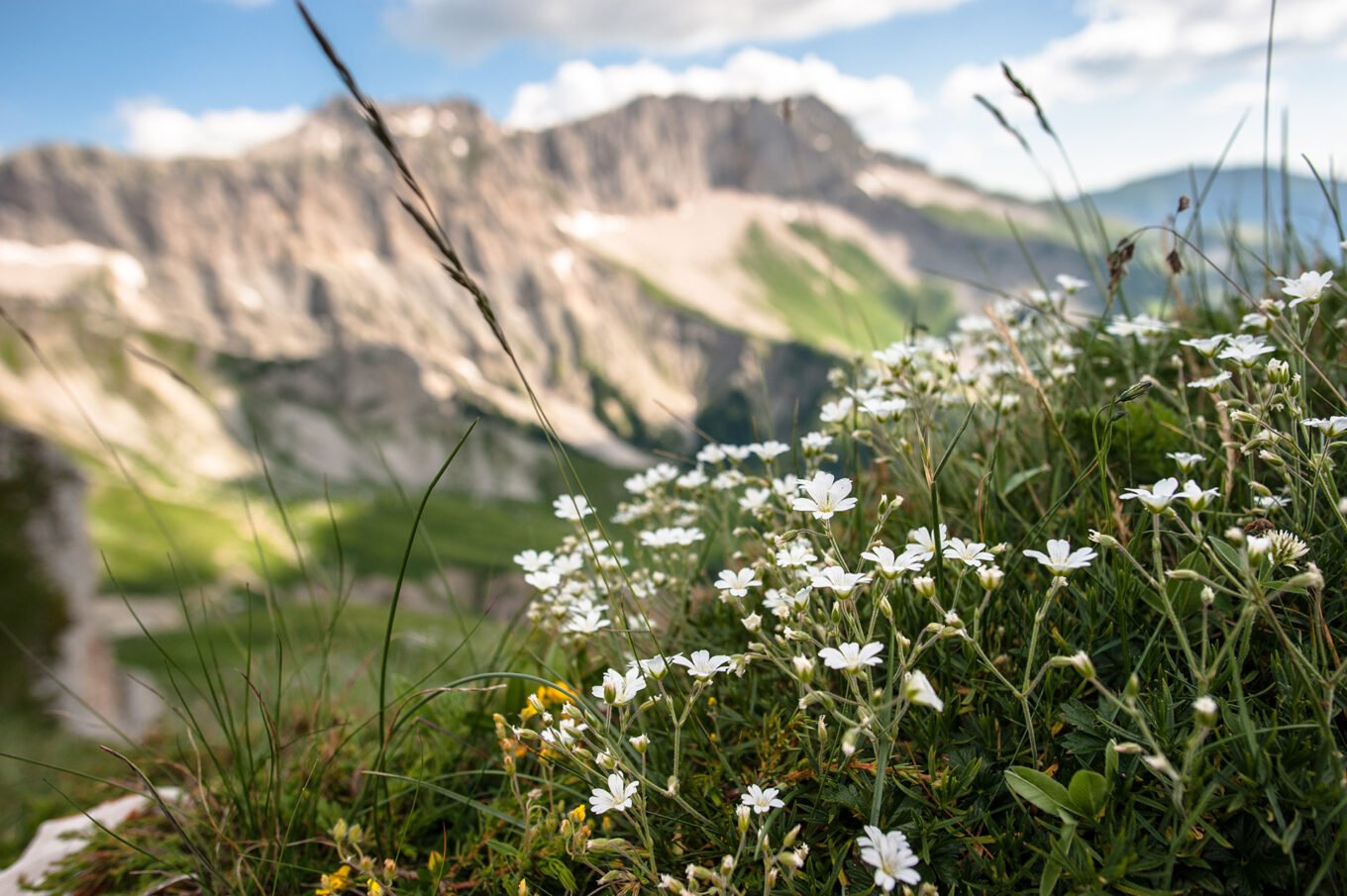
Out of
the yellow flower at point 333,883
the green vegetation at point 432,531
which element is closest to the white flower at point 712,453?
the yellow flower at point 333,883

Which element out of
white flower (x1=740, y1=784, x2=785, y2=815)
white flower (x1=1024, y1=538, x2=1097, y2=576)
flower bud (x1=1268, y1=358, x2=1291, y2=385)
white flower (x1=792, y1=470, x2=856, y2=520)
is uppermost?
flower bud (x1=1268, y1=358, x2=1291, y2=385)

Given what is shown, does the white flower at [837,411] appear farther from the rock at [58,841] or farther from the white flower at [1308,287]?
the rock at [58,841]

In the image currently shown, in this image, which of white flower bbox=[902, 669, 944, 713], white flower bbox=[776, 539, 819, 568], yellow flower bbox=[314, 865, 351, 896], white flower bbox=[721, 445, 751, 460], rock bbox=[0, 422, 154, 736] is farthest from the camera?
rock bbox=[0, 422, 154, 736]

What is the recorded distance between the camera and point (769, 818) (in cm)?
217

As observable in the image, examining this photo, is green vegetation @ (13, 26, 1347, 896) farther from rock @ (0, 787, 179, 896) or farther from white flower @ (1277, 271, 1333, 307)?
rock @ (0, 787, 179, 896)

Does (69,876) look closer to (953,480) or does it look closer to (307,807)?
(307,807)

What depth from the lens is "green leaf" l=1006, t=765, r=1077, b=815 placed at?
2182 mm

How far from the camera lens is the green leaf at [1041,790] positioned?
2.18m

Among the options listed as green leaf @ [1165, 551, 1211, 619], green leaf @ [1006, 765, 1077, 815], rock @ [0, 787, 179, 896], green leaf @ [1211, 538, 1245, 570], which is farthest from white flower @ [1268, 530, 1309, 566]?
rock @ [0, 787, 179, 896]

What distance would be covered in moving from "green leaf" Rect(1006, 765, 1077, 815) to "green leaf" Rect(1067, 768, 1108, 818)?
2cm

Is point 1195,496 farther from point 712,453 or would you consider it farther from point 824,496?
point 712,453

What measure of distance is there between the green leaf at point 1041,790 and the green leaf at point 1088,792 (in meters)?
0.02

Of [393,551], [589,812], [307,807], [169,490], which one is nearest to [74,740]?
[307,807]

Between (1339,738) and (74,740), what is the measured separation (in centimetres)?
1797
